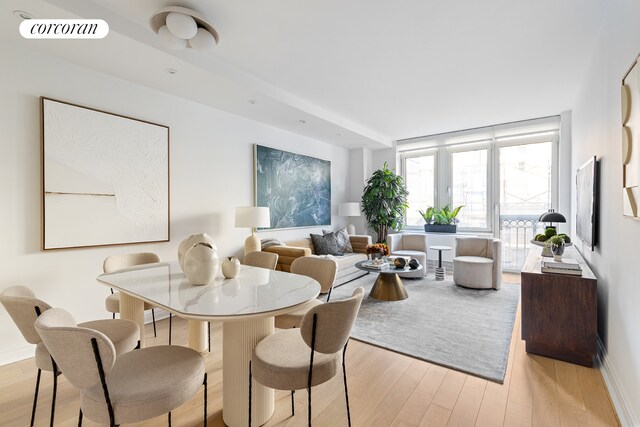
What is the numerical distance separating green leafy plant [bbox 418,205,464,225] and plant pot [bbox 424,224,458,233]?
76mm

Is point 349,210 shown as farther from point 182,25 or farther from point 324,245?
point 182,25

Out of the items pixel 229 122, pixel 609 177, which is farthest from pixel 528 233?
pixel 229 122

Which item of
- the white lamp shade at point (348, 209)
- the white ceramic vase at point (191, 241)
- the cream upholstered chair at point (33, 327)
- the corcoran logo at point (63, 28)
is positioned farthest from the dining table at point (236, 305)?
the white lamp shade at point (348, 209)

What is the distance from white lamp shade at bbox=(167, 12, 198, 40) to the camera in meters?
2.03

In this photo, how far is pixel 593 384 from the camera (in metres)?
2.00

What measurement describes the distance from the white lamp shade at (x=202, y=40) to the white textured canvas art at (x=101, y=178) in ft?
4.13

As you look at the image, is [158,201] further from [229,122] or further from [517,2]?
[517,2]

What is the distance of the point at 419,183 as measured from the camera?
6.45 meters

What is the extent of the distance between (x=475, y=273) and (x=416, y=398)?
111 inches

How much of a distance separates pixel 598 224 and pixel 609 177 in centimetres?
50

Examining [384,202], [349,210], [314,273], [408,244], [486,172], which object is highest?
[486,172]

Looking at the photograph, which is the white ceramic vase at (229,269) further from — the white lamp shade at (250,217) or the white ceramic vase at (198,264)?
the white lamp shade at (250,217)

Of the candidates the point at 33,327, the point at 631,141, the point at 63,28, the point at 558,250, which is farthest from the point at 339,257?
the point at 63,28

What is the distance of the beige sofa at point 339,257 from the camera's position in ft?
12.7
